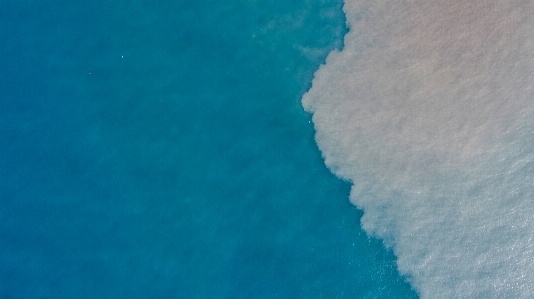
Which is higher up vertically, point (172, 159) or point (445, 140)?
point (172, 159)

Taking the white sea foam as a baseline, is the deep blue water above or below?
above

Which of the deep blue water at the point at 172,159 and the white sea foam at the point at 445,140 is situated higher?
the deep blue water at the point at 172,159

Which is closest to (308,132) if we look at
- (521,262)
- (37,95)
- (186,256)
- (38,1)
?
(186,256)

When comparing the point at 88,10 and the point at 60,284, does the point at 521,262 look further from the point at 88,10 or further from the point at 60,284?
the point at 88,10
